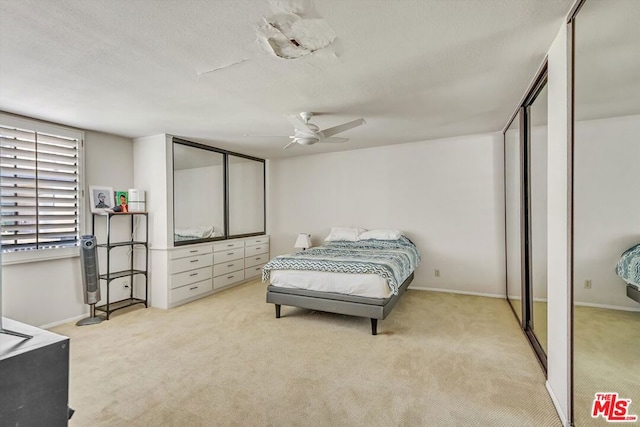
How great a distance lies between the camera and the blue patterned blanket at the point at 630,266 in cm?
143

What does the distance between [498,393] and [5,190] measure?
4.83m

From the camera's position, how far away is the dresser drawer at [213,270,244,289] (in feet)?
16.0

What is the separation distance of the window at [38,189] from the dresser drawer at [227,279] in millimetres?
1872

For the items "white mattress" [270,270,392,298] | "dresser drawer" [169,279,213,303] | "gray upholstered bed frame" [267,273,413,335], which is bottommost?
"dresser drawer" [169,279,213,303]

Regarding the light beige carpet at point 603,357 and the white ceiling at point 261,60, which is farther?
the white ceiling at point 261,60

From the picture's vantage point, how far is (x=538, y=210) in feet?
8.68

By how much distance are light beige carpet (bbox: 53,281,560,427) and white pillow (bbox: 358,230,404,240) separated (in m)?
1.28

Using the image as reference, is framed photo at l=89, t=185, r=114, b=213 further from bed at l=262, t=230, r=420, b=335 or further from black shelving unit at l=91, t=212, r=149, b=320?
bed at l=262, t=230, r=420, b=335

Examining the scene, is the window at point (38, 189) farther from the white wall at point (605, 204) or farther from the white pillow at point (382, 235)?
the white wall at point (605, 204)

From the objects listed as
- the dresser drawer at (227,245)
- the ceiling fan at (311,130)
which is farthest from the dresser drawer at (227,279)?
the ceiling fan at (311,130)

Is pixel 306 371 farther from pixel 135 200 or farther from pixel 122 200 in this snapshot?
pixel 122 200

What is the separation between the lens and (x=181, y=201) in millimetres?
4504

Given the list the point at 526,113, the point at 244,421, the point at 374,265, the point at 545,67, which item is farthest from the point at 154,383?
the point at 526,113

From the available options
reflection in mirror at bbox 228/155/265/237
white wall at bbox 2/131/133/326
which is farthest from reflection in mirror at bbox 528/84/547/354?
white wall at bbox 2/131/133/326
